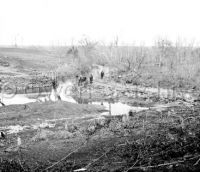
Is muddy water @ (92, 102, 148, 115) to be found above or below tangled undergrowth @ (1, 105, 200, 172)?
below

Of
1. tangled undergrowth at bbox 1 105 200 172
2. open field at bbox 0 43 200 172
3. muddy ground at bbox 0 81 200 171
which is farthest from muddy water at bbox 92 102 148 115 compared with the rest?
tangled undergrowth at bbox 1 105 200 172

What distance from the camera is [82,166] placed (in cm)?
866

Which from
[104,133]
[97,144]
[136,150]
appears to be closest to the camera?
[136,150]

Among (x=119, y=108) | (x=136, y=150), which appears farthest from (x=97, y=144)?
(x=119, y=108)

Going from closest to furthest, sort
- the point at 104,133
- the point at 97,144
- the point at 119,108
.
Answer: the point at 97,144
the point at 104,133
the point at 119,108

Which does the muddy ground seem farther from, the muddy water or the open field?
the muddy water

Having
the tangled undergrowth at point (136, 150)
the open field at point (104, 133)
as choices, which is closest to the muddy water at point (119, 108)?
the open field at point (104, 133)

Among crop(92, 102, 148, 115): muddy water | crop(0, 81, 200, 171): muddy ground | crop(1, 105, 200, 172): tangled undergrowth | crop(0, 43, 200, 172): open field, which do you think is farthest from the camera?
crop(92, 102, 148, 115): muddy water

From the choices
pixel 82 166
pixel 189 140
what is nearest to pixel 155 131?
pixel 189 140

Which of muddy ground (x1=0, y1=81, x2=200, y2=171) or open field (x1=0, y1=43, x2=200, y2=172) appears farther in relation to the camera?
open field (x1=0, y1=43, x2=200, y2=172)

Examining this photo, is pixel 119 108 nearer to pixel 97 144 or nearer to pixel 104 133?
pixel 104 133

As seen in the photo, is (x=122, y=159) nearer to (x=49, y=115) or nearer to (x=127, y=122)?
(x=127, y=122)

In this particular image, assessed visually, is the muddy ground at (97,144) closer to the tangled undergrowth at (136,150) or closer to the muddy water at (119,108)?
the tangled undergrowth at (136,150)

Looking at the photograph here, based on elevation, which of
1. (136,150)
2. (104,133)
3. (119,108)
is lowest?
(119,108)
